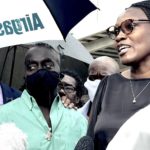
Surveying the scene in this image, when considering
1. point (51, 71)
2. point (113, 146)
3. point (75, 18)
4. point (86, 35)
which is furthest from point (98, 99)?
point (86, 35)

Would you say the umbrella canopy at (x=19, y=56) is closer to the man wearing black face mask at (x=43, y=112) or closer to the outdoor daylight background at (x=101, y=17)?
the man wearing black face mask at (x=43, y=112)

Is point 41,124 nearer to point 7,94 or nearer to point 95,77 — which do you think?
point 7,94

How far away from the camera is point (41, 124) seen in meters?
3.43

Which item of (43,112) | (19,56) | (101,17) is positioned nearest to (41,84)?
(43,112)

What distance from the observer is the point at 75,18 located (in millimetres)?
4285

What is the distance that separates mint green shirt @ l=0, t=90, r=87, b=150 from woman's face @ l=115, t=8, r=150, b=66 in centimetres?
109

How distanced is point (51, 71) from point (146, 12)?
54.4 inches

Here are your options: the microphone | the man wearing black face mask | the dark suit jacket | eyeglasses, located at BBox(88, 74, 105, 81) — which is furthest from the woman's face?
eyeglasses, located at BBox(88, 74, 105, 81)

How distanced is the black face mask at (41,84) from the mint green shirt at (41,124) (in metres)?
0.09

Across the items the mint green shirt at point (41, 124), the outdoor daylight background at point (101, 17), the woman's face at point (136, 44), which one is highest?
the woman's face at point (136, 44)

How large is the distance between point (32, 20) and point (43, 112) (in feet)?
2.78

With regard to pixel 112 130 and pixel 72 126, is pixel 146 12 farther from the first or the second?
pixel 72 126

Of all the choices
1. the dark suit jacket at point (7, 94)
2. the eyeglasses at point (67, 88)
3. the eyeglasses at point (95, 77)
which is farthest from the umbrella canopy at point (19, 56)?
the dark suit jacket at point (7, 94)

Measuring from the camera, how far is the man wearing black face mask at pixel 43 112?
3344 millimetres
